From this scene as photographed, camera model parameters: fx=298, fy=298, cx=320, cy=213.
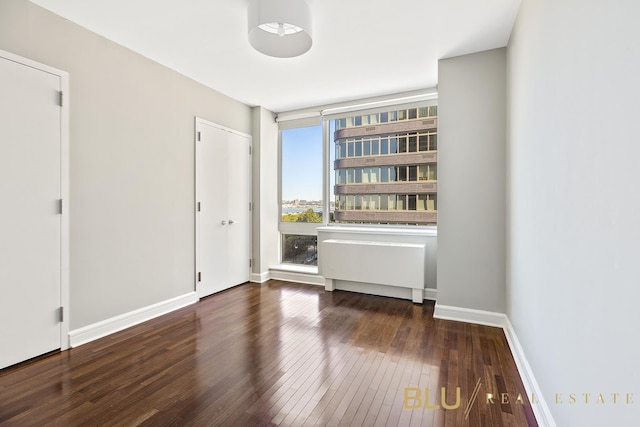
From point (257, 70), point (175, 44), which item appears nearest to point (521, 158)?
point (257, 70)

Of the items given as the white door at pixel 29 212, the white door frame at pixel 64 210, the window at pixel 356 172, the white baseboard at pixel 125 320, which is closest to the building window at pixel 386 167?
the window at pixel 356 172

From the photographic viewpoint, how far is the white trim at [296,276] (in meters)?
4.42

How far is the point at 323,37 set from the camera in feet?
8.70

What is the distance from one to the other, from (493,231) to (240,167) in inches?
131

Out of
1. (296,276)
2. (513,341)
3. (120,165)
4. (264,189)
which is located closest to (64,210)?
(120,165)

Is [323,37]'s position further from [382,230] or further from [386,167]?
[382,230]

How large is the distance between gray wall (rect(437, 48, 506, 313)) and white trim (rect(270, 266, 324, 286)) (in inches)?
72.4

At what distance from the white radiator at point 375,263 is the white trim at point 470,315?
17.4 inches

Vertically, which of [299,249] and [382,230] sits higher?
[382,230]

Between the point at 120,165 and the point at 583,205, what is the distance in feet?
11.1

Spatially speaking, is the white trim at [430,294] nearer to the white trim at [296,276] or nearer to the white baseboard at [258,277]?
the white trim at [296,276]

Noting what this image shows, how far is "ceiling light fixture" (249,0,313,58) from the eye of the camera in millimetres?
2066

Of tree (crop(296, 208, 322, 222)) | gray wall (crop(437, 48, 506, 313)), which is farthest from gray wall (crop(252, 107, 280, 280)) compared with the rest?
gray wall (crop(437, 48, 506, 313))

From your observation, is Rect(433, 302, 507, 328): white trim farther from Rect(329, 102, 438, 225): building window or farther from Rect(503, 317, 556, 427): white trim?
Rect(329, 102, 438, 225): building window
